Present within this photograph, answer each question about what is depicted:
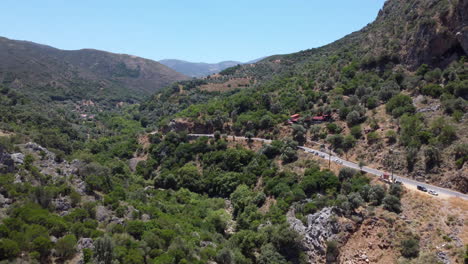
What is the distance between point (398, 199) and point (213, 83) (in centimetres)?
10256

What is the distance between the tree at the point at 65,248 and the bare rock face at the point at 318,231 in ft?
74.2

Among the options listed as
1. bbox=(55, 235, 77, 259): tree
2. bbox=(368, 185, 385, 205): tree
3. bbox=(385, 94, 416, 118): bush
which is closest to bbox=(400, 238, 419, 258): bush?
bbox=(368, 185, 385, 205): tree

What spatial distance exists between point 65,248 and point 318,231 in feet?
81.2

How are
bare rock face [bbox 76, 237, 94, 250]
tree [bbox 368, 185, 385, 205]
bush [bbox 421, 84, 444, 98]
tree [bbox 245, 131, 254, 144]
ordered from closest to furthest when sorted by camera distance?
1. bare rock face [bbox 76, 237, 94, 250]
2. tree [bbox 368, 185, 385, 205]
3. bush [bbox 421, 84, 444, 98]
4. tree [bbox 245, 131, 254, 144]

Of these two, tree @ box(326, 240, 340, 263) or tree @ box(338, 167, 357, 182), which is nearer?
tree @ box(326, 240, 340, 263)

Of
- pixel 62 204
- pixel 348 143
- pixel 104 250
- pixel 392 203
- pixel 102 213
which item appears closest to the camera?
pixel 104 250

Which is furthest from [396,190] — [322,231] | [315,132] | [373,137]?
[315,132]

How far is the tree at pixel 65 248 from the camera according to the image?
24188 millimetres

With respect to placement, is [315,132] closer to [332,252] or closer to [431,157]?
[431,157]

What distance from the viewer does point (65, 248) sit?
2422cm

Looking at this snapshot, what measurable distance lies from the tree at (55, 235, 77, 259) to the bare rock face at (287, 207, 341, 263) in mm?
22625

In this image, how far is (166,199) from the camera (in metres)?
51.1

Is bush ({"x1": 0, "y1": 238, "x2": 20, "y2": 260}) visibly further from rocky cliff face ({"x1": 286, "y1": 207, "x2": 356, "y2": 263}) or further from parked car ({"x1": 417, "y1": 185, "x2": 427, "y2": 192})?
parked car ({"x1": 417, "y1": 185, "x2": 427, "y2": 192})

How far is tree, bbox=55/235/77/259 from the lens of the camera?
2419cm
